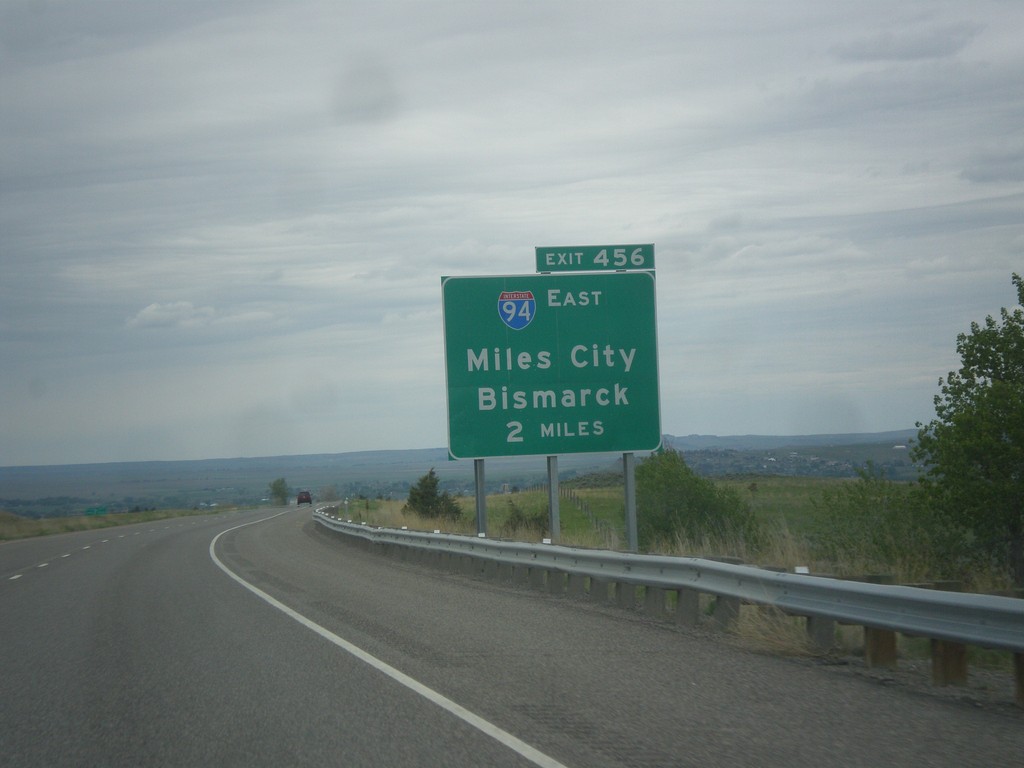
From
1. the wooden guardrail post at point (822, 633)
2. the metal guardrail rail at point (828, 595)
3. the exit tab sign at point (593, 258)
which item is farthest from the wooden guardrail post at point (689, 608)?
the exit tab sign at point (593, 258)

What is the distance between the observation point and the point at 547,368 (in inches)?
818

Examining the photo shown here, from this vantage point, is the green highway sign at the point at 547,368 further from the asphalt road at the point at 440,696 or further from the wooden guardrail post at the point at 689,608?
the wooden guardrail post at the point at 689,608

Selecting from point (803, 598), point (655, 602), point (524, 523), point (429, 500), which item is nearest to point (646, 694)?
point (803, 598)

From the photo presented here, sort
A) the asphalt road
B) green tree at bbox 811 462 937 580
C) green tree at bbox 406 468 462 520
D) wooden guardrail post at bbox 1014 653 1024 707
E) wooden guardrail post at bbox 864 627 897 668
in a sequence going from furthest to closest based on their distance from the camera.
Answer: green tree at bbox 406 468 462 520
green tree at bbox 811 462 937 580
wooden guardrail post at bbox 864 627 897 668
wooden guardrail post at bbox 1014 653 1024 707
the asphalt road

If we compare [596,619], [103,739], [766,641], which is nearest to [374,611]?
[596,619]

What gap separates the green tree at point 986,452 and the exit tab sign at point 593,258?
1407cm

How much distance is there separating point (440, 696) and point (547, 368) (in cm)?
1288

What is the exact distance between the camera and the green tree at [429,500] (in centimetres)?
5700

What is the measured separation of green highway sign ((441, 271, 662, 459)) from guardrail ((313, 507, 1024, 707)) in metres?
3.53

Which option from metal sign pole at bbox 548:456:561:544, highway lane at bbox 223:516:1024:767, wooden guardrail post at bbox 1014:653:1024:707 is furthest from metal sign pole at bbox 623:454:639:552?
wooden guardrail post at bbox 1014:653:1024:707

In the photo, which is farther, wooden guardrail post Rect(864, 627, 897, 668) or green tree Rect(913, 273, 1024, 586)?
green tree Rect(913, 273, 1024, 586)

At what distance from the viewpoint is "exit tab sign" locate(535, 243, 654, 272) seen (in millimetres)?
20766

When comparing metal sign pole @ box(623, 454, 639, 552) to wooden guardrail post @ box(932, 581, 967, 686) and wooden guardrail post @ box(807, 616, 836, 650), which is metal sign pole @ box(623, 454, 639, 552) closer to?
wooden guardrail post @ box(807, 616, 836, 650)

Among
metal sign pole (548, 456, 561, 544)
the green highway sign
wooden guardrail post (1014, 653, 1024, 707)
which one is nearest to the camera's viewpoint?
wooden guardrail post (1014, 653, 1024, 707)
